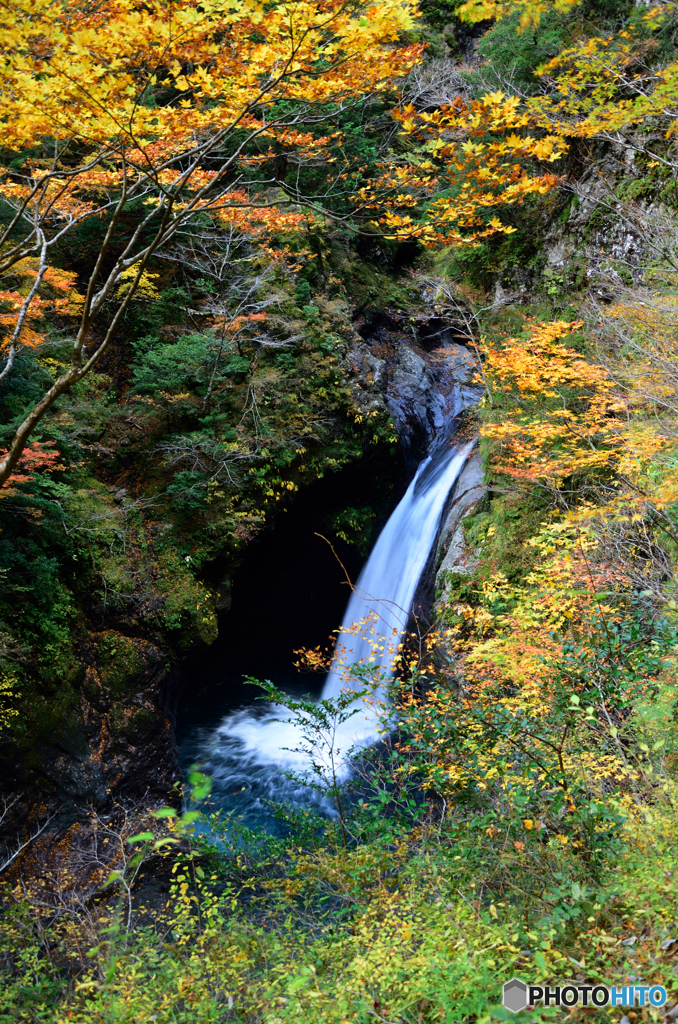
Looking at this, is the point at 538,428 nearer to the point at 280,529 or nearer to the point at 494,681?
the point at 494,681

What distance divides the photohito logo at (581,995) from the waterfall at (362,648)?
596 centimetres

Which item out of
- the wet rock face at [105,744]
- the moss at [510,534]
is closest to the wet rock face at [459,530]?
the moss at [510,534]

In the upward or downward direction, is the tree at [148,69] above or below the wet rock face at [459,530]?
above

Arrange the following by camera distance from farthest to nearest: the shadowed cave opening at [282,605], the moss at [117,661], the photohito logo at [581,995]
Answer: the shadowed cave opening at [282,605], the moss at [117,661], the photohito logo at [581,995]

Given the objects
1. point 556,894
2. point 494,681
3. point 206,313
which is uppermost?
point 206,313

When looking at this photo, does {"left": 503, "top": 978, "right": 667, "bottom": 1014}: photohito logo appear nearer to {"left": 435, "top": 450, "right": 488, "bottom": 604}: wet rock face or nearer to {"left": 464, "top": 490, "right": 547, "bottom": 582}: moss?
{"left": 464, "top": 490, "right": 547, "bottom": 582}: moss

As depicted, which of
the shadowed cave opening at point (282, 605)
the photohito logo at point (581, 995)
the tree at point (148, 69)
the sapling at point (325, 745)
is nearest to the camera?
the photohito logo at point (581, 995)

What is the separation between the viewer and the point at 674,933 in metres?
2.49

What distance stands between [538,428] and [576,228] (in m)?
5.26

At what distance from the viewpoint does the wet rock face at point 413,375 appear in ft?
42.7

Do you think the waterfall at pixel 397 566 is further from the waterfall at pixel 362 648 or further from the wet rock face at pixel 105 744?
the wet rock face at pixel 105 744

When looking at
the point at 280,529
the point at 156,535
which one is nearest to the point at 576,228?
the point at 280,529

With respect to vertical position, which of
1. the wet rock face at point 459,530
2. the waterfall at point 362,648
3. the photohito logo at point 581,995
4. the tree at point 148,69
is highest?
the tree at point 148,69

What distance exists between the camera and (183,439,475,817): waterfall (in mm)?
9203
